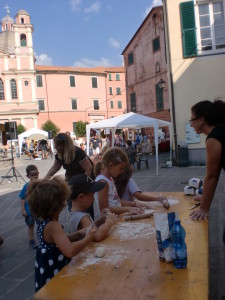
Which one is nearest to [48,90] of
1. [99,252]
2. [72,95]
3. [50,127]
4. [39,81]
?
[39,81]

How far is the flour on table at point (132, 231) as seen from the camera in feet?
6.93

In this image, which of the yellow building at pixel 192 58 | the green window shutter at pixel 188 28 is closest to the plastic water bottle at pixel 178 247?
the yellow building at pixel 192 58

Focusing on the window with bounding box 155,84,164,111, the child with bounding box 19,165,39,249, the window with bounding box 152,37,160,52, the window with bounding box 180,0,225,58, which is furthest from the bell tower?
the child with bounding box 19,165,39,249

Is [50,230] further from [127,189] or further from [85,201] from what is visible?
[127,189]

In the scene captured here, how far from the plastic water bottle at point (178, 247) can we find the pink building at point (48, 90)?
37083 mm

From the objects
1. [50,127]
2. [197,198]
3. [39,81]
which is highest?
[39,81]

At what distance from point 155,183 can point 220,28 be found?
5820 mm

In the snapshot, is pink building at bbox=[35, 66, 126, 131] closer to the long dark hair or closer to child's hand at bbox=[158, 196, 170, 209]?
child's hand at bbox=[158, 196, 170, 209]

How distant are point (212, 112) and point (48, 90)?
143 ft

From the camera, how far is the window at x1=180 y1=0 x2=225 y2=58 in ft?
34.9

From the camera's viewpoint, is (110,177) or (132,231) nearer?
(132,231)

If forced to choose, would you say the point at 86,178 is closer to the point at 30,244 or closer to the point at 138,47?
the point at 30,244

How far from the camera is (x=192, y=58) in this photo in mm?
10953

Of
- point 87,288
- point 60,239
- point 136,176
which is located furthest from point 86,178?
point 136,176
